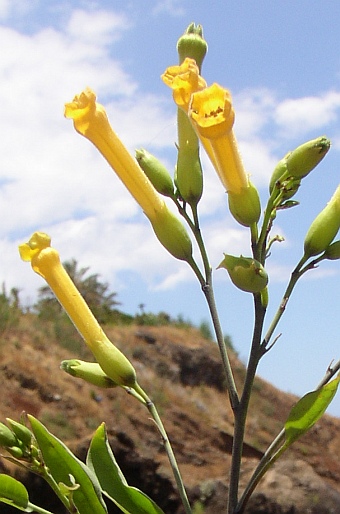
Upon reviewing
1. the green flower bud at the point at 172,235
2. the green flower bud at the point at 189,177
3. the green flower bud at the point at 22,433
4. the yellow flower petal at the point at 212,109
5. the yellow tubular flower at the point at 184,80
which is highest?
the yellow tubular flower at the point at 184,80

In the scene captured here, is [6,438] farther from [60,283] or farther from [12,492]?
[60,283]

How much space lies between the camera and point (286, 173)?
5.02ft

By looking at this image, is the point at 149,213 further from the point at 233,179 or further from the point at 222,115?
Answer: the point at 222,115

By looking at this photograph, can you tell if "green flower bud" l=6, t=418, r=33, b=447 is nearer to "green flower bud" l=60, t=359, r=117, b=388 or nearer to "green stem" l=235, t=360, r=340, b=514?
"green flower bud" l=60, t=359, r=117, b=388

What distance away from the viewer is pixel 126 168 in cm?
164

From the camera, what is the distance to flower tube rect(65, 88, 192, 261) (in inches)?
61.6

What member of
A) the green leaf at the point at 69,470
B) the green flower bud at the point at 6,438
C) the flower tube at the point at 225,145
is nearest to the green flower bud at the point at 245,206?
the flower tube at the point at 225,145

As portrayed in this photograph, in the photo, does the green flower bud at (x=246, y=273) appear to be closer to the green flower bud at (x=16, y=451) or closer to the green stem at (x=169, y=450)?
the green stem at (x=169, y=450)

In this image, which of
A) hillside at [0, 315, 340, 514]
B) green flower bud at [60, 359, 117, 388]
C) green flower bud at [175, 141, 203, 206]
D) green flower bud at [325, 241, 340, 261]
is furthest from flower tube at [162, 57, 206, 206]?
hillside at [0, 315, 340, 514]

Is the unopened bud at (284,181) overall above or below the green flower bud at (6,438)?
above

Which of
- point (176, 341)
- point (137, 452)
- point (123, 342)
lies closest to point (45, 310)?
point (123, 342)

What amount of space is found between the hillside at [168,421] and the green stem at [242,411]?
302 inches

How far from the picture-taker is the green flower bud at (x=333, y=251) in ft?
4.96

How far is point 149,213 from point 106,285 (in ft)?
57.4
